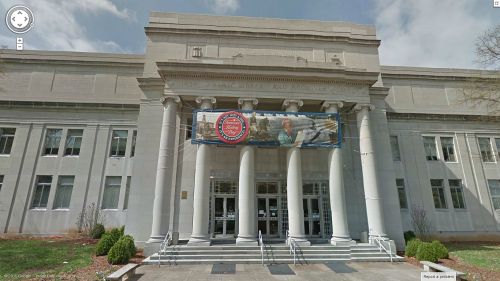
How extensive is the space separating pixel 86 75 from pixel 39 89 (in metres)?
3.78

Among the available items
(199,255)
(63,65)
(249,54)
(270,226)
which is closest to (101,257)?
(199,255)

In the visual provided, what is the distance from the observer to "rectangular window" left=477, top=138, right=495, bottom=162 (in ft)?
75.1

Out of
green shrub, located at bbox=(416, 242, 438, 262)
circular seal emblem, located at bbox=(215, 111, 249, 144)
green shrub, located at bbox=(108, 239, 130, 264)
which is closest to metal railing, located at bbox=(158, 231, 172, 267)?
green shrub, located at bbox=(108, 239, 130, 264)

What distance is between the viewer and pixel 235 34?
1916 cm

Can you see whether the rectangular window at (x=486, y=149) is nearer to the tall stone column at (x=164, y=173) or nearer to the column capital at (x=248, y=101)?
the column capital at (x=248, y=101)

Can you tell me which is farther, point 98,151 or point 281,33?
point 98,151

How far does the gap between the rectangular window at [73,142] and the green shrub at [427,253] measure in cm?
2371

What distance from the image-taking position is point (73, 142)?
69.1 ft

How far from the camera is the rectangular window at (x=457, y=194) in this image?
21375 mm

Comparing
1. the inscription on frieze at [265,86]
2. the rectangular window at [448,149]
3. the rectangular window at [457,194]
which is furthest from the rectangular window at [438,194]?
the inscription on frieze at [265,86]

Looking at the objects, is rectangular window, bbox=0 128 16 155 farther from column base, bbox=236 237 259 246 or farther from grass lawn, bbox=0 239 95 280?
column base, bbox=236 237 259 246

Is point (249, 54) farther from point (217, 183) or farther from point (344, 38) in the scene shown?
point (217, 183)

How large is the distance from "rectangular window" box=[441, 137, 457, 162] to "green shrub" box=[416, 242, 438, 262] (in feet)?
43.4

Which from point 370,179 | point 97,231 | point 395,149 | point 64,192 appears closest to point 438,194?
point 395,149
